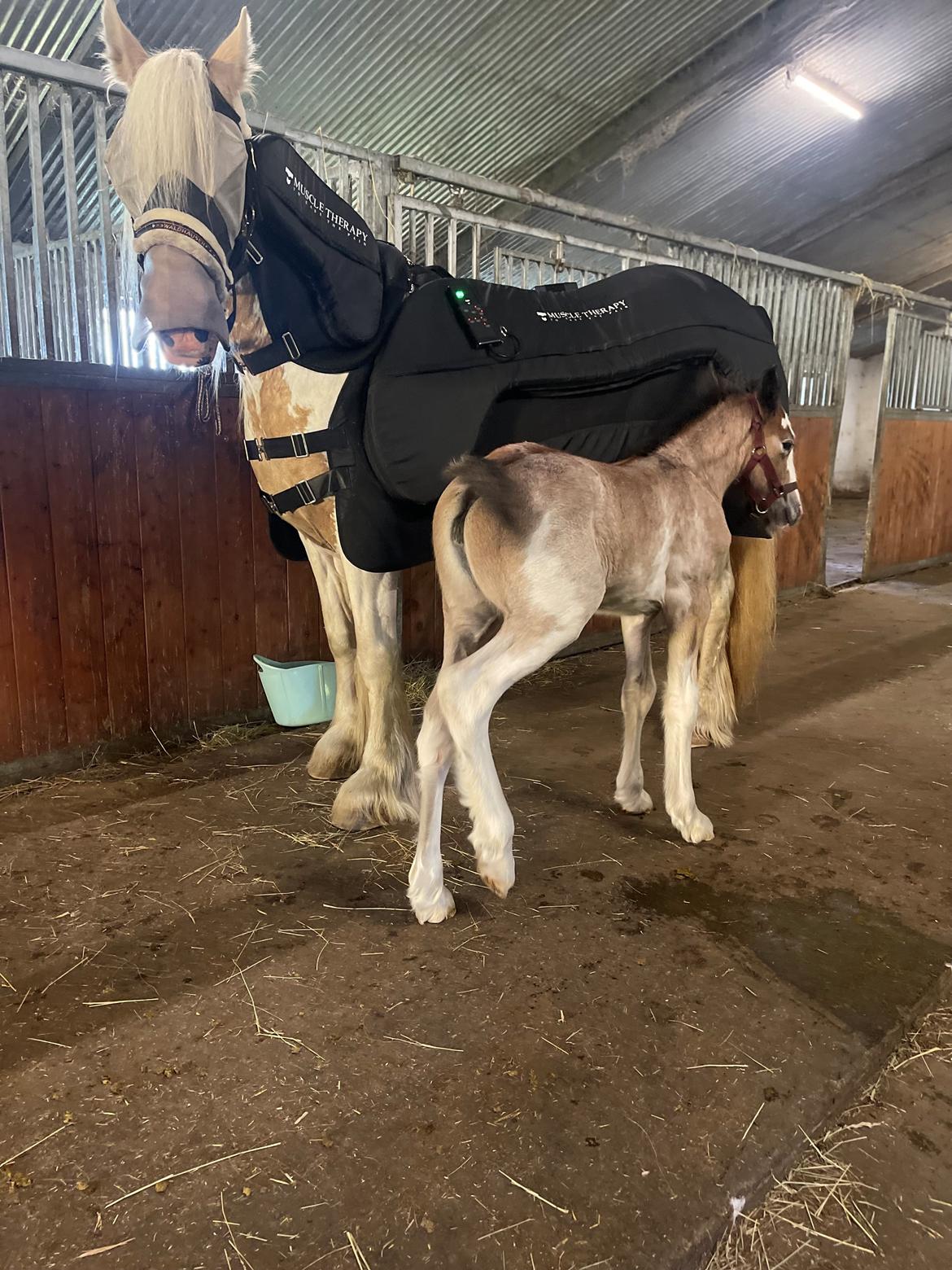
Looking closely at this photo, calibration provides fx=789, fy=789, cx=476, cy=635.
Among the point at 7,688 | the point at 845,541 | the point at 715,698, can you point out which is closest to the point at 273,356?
the point at 7,688

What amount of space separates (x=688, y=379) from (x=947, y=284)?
39.8 ft

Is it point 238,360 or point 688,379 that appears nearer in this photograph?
point 238,360

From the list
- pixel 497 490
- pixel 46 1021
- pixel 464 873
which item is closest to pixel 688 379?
pixel 497 490

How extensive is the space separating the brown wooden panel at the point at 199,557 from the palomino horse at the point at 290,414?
0.81 m

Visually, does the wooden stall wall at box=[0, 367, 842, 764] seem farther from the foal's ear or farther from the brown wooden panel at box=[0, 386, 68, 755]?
the foal's ear

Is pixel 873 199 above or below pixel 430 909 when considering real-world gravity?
above

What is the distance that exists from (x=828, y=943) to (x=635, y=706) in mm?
938

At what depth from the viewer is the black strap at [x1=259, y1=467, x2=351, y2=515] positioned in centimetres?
232

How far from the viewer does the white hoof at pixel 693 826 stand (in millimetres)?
2486

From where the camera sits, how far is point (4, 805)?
111 inches

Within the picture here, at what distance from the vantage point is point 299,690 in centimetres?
351

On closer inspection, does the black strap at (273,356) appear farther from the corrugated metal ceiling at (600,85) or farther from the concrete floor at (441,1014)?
the corrugated metal ceiling at (600,85)

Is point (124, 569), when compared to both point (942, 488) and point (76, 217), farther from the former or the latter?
point (942, 488)

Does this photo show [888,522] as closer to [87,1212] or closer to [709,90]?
[709,90]
